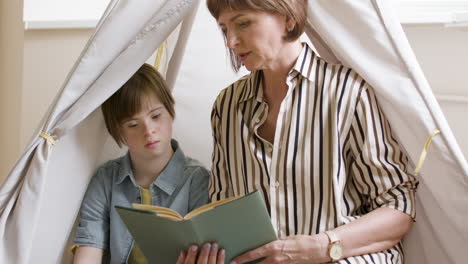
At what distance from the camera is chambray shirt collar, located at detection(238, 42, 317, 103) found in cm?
144

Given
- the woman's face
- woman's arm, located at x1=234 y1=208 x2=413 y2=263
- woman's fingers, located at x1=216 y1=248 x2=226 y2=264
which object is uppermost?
the woman's face

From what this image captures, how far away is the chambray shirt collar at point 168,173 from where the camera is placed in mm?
1673

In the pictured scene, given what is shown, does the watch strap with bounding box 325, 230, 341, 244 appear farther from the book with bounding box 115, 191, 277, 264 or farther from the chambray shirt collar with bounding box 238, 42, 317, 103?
the chambray shirt collar with bounding box 238, 42, 317, 103

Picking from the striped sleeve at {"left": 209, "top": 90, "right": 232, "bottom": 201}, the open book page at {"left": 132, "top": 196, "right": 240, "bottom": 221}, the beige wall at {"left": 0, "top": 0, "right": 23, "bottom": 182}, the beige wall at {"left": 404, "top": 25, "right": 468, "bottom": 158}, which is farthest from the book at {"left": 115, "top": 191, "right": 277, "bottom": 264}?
the beige wall at {"left": 0, "top": 0, "right": 23, "bottom": 182}

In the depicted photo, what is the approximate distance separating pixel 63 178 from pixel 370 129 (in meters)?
0.72

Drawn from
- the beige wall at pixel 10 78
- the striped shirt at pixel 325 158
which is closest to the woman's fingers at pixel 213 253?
the striped shirt at pixel 325 158

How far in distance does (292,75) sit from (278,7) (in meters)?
0.16

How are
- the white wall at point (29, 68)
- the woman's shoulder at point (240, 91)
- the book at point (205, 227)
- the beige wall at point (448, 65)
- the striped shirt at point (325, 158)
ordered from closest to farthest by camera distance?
the book at point (205, 227), the striped shirt at point (325, 158), the woman's shoulder at point (240, 91), the beige wall at point (448, 65), the white wall at point (29, 68)

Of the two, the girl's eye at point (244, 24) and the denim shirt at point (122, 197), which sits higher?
the girl's eye at point (244, 24)

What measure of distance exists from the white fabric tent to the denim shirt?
40 mm

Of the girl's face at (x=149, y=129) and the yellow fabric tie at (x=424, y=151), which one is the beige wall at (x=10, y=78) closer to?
the girl's face at (x=149, y=129)

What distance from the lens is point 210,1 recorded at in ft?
4.69

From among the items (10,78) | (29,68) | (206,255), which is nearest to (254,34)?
(206,255)

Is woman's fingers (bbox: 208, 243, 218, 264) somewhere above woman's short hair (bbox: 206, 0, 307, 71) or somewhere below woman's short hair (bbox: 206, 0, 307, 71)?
below
